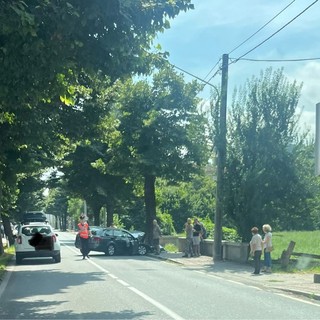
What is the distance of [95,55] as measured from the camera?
9.88m

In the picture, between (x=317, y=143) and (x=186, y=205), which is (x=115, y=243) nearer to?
(x=317, y=143)

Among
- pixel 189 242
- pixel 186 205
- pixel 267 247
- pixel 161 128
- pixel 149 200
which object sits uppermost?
pixel 161 128

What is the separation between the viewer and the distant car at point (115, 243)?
29.6 meters

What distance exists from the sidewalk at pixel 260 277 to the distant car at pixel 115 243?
5.39 meters

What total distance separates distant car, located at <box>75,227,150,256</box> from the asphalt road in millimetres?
10268

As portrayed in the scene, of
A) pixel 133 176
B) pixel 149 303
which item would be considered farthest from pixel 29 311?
pixel 133 176

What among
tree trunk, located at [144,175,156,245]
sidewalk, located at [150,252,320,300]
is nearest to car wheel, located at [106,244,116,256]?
tree trunk, located at [144,175,156,245]

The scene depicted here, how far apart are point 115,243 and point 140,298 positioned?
17337mm

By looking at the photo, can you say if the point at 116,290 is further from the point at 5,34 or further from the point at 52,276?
the point at 5,34

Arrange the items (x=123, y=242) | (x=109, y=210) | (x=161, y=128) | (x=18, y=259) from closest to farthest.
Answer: (x=18, y=259) < (x=123, y=242) < (x=161, y=128) < (x=109, y=210)

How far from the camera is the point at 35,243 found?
23922mm

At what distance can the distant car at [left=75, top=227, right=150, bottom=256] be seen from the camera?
29.6m

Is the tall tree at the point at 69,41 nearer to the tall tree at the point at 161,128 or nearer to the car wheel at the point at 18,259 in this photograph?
the car wheel at the point at 18,259

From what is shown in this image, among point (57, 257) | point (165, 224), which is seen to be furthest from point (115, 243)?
point (165, 224)
